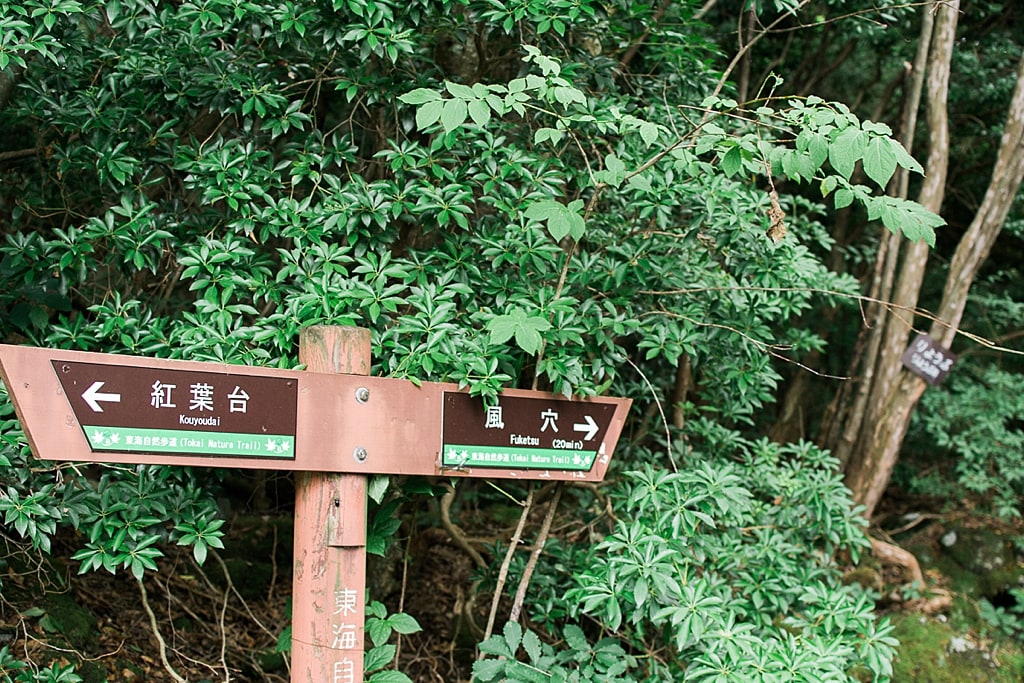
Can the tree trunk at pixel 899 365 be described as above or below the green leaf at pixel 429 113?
below

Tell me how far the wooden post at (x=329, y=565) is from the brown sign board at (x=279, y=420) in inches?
2.2

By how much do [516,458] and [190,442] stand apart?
104 centimetres

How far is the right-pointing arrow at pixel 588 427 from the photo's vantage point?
3041mm

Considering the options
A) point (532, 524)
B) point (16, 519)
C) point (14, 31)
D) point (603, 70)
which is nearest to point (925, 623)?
point (532, 524)

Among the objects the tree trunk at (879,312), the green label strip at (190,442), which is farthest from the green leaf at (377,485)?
the tree trunk at (879,312)

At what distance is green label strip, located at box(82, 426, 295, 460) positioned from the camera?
2256mm

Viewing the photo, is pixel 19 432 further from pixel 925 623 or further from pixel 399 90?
pixel 925 623

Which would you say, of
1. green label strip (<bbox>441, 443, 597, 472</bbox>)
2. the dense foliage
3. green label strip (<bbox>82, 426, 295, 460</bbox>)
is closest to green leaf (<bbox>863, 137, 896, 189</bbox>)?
the dense foliage

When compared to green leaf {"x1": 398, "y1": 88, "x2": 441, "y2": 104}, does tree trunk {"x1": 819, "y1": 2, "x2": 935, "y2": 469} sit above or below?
below

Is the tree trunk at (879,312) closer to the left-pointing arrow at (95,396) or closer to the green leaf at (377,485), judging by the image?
the green leaf at (377,485)

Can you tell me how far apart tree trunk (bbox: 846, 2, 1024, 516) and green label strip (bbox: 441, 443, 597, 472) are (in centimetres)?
390

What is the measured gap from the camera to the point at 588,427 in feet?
10.1

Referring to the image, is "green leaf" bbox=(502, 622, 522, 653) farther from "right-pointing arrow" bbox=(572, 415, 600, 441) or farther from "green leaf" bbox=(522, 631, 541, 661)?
"right-pointing arrow" bbox=(572, 415, 600, 441)

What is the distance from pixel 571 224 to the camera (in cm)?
271
